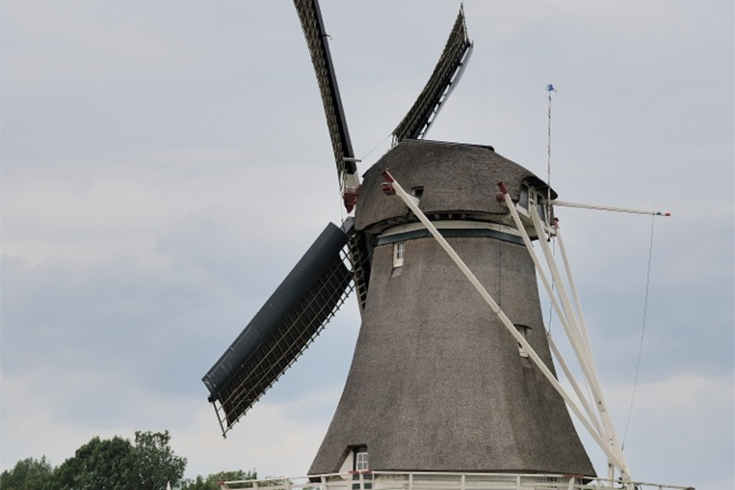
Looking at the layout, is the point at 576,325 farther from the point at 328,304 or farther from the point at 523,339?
the point at 328,304

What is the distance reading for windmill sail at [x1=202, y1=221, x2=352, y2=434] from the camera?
79.6 feet

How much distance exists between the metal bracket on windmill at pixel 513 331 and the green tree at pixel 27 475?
37884 mm

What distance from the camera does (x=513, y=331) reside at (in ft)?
69.8

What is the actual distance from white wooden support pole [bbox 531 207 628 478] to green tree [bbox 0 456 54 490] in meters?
37.8

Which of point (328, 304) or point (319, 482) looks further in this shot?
point (328, 304)

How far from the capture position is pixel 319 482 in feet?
73.9

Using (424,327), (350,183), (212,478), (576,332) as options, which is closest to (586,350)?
(576,332)

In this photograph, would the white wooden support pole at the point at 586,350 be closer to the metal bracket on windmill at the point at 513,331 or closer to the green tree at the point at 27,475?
the metal bracket on windmill at the point at 513,331

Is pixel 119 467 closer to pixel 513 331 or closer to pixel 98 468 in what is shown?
pixel 98 468

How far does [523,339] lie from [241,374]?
6.27m

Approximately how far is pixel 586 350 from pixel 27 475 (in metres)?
55.1

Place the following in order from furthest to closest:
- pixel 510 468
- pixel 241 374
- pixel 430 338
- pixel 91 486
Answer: pixel 91 486 < pixel 241 374 < pixel 430 338 < pixel 510 468

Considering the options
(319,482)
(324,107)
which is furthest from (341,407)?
(324,107)

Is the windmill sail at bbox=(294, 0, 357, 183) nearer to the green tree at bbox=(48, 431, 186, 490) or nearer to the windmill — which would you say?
the windmill
